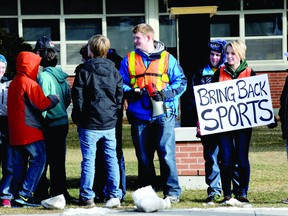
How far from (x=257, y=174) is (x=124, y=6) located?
42.3ft

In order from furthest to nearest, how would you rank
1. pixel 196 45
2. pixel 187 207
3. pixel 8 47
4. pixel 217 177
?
pixel 8 47, pixel 196 45, pixel 217 177, pixel 187 207

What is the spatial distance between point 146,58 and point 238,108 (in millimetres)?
1142

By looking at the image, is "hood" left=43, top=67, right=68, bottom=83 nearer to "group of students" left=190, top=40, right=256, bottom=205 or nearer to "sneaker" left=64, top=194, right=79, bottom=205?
"sneaker" left=64, top=194, right=79, bottom=205

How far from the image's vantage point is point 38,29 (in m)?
24.5

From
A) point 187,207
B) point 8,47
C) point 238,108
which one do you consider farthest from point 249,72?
point 8,47

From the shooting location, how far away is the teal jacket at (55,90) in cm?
949

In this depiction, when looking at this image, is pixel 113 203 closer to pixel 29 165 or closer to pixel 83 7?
pixel 29 165

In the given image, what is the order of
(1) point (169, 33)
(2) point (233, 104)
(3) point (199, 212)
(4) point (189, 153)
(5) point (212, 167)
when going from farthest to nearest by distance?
(1) point (169, 33)
(4) point (189, 153)
(5) point (212, 167)
(2) point (233, 104)
(3) point (199, 212)

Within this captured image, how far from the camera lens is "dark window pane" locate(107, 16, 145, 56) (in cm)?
2452

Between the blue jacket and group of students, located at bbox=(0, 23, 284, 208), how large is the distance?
0.01m

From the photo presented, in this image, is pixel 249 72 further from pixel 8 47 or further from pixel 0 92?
pixel 8 47

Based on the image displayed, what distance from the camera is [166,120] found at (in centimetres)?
928

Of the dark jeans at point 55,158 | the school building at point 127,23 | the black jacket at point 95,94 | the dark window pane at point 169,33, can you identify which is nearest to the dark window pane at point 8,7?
the school building at point 127,23

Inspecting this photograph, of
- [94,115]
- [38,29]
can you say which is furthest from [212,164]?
[38,29]
